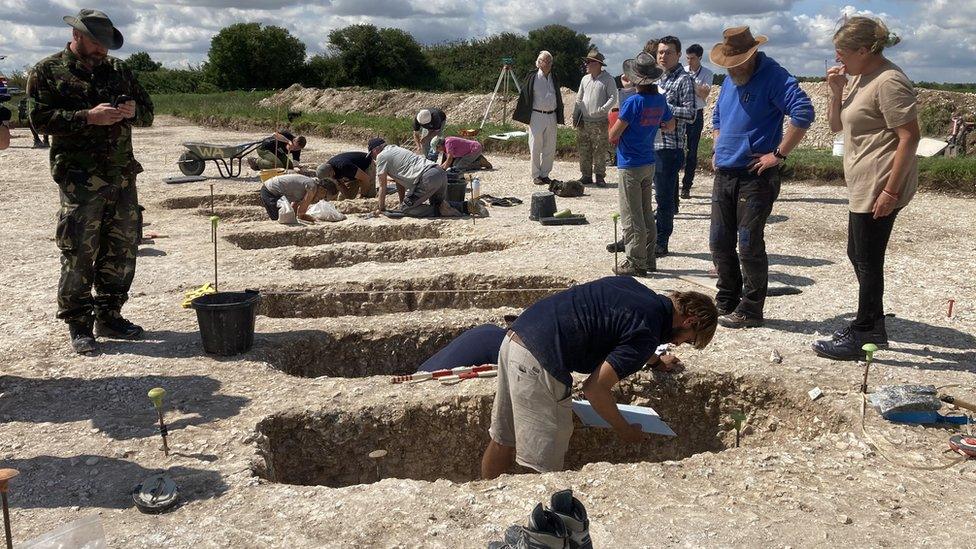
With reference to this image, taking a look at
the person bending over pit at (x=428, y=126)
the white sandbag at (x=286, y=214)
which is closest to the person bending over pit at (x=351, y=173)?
the white sandbag at (x=286, y=214)

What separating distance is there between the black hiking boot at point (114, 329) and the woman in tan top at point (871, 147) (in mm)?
4621

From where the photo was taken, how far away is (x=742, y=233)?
17.3ft

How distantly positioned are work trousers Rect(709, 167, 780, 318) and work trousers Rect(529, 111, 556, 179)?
6.55 metres

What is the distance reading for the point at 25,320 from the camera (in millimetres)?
5840

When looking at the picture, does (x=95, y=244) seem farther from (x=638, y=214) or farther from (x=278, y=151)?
(x=278, y=151)

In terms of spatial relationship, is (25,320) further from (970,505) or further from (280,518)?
(970,505)

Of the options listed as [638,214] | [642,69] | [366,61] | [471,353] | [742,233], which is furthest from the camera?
[366,61]

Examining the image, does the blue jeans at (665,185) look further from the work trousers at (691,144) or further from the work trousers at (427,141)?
the work trousers at (427,141)

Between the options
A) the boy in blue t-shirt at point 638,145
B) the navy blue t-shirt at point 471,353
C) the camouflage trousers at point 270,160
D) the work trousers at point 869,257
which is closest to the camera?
the work trousers at point 869,257

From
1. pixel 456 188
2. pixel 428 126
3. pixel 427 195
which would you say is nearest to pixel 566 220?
pixel 427 195

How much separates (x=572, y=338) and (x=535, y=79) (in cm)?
874

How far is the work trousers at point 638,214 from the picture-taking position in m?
6.59

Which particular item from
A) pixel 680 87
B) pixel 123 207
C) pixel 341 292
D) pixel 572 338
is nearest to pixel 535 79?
pixel 680 87

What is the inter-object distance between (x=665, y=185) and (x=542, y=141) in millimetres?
4953
